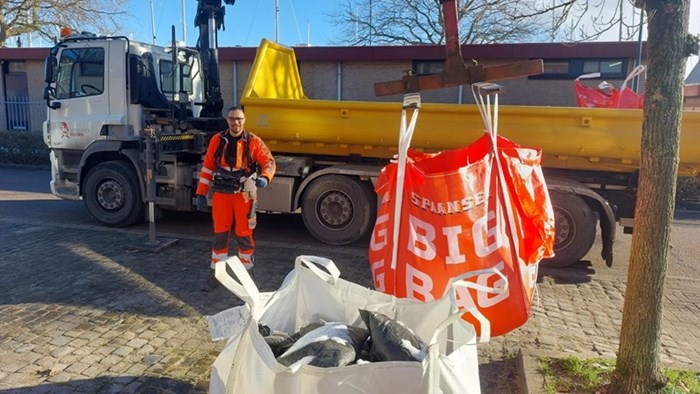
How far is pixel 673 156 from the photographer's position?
2705 mm

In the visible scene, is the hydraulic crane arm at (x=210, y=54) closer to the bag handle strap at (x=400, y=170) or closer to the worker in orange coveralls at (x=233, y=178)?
the worker in orange coveralls at (x=233, y=178)

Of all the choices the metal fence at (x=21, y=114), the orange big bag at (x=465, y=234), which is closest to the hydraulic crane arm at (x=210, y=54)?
→ the orange big bag at (x=465, y=234)

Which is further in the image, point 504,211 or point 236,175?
point 236,175

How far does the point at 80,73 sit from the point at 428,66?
9.80 m

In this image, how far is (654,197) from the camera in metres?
2.74

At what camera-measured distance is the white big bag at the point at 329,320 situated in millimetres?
1804

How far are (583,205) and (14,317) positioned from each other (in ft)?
18.5

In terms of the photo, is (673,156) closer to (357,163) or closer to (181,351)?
(181,351)

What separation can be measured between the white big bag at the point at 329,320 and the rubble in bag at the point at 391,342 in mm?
106

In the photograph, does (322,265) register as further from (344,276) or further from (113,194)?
(113,194)

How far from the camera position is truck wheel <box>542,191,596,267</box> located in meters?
5.99

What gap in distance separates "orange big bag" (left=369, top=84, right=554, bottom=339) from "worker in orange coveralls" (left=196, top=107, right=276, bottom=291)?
7.32ft

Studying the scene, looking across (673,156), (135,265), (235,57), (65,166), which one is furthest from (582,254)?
(235,57)

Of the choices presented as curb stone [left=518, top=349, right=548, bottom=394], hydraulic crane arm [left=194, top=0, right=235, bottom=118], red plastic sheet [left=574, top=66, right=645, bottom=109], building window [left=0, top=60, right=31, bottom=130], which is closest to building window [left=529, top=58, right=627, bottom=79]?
red plastic sheet [left=574, top=66, right=645, bottom=109]
